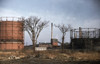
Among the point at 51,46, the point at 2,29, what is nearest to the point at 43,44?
the point at 51,46

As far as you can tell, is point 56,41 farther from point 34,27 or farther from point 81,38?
point 81,38

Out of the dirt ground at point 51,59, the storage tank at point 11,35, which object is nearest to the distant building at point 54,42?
the storage tank at point 11,35

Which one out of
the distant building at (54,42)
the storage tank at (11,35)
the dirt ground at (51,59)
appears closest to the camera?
the dirt ground at (51,59)

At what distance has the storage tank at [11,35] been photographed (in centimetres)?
3767

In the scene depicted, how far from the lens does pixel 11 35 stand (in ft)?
125

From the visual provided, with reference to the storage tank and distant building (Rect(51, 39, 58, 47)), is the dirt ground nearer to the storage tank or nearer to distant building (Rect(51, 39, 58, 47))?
the storage tank

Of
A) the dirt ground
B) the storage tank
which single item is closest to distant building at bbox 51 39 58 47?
the storage tank

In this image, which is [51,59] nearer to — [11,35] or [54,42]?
[11,35]

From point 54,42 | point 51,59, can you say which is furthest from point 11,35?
point 51,59

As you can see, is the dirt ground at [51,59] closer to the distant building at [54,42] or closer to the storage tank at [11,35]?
the storage tank at [11,35]

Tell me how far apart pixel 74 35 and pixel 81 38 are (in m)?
2.01

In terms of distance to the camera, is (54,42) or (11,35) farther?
(54,42)

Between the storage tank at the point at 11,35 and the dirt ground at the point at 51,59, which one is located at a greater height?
the storage tank at the point at 11,35

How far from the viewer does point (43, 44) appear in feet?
161
